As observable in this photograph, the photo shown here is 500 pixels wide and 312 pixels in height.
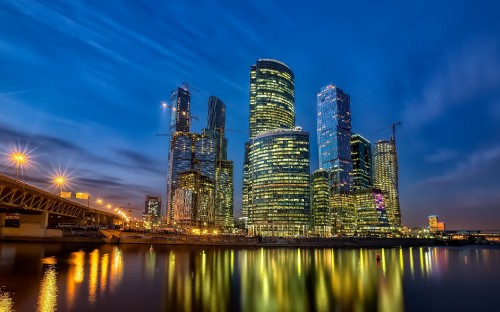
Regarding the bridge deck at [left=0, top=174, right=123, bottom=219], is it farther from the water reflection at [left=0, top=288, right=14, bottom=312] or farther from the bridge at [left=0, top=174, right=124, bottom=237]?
the water reflection at [left=0, top=288, right=14, bottom=312]

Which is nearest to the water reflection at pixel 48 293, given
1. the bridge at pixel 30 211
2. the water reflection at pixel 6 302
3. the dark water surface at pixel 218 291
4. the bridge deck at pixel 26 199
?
the dark water surface at pixel 218 291

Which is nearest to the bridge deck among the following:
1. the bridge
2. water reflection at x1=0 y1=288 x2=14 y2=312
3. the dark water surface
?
the bridge

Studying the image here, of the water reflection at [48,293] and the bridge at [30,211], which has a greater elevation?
the bridge at [30,211]

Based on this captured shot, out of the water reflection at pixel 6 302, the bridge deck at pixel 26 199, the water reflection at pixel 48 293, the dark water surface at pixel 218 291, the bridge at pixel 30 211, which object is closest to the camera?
the water reflection at pixel 6 302

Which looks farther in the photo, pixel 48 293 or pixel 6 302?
pixel 48 293

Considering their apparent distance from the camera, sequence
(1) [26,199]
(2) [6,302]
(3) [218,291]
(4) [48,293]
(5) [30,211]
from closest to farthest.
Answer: (2) [6,302], (4) [48,293], (3) [218,291], (1) [26,199], (5) [30,211]

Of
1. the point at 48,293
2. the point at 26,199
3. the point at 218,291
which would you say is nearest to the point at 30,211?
the point at 26,199

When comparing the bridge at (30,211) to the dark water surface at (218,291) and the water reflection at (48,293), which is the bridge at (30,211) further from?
the water reflection at (48,293)

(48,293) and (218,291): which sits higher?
(48,293)

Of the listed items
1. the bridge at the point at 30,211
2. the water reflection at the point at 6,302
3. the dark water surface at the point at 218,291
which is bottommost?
the dark water surface at the point at 218,291

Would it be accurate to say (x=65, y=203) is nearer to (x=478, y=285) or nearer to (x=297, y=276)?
(x=297, y=276)

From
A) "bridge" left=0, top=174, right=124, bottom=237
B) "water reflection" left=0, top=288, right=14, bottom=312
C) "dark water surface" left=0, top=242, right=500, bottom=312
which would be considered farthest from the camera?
"bridge" left=0, top=174, right=124, bottom=237

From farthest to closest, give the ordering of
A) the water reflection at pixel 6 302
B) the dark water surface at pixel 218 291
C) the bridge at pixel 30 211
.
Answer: the bridge at pixel 30 211
the dark water surface at pixel 218 291
the water reflection at pixel 6 302

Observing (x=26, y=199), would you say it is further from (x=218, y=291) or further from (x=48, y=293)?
(x=218, y=291)
